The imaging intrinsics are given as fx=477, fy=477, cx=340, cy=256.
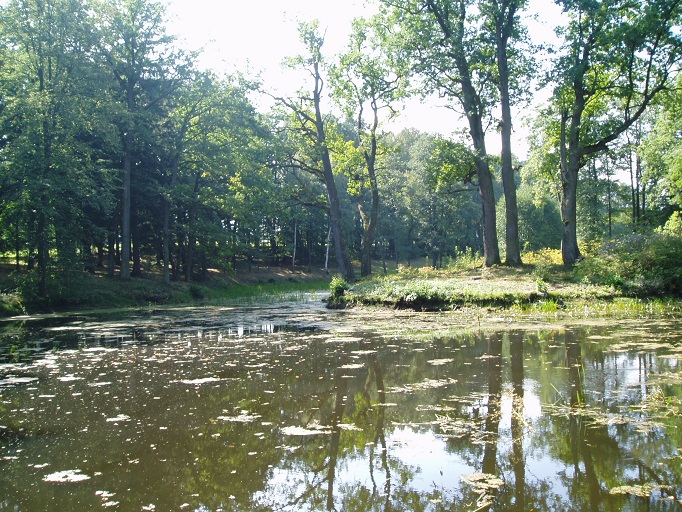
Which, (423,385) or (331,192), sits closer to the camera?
(423,385)

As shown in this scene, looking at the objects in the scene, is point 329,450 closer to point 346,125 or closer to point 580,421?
point 580,421

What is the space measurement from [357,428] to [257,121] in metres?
24.1

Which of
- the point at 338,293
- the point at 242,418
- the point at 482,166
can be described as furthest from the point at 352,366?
the point at 482,166

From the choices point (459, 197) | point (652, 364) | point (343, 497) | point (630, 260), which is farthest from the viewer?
point (459, 197)

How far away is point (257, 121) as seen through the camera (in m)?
26.1

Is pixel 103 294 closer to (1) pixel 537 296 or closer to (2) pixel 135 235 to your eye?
(2) pixel 135 235

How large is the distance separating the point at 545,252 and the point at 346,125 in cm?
4025

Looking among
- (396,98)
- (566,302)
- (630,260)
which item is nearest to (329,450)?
(566,302)

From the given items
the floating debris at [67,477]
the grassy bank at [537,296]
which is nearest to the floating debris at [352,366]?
the floating debris at [67,477]

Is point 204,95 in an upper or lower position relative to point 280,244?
upper

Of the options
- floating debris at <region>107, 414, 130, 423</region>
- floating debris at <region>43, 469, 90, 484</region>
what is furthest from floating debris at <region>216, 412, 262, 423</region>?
floating debris at <region>43, 469, 90, 484</region>

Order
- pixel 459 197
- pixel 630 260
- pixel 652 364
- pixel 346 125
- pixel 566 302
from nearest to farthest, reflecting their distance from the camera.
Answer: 1. pixel 652 364
2. pixel 566 302
3. pixel 630 260
4. pixel 459 197
5. pixel 346 125

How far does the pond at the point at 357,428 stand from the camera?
3.03 meters

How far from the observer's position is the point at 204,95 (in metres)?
31.0
